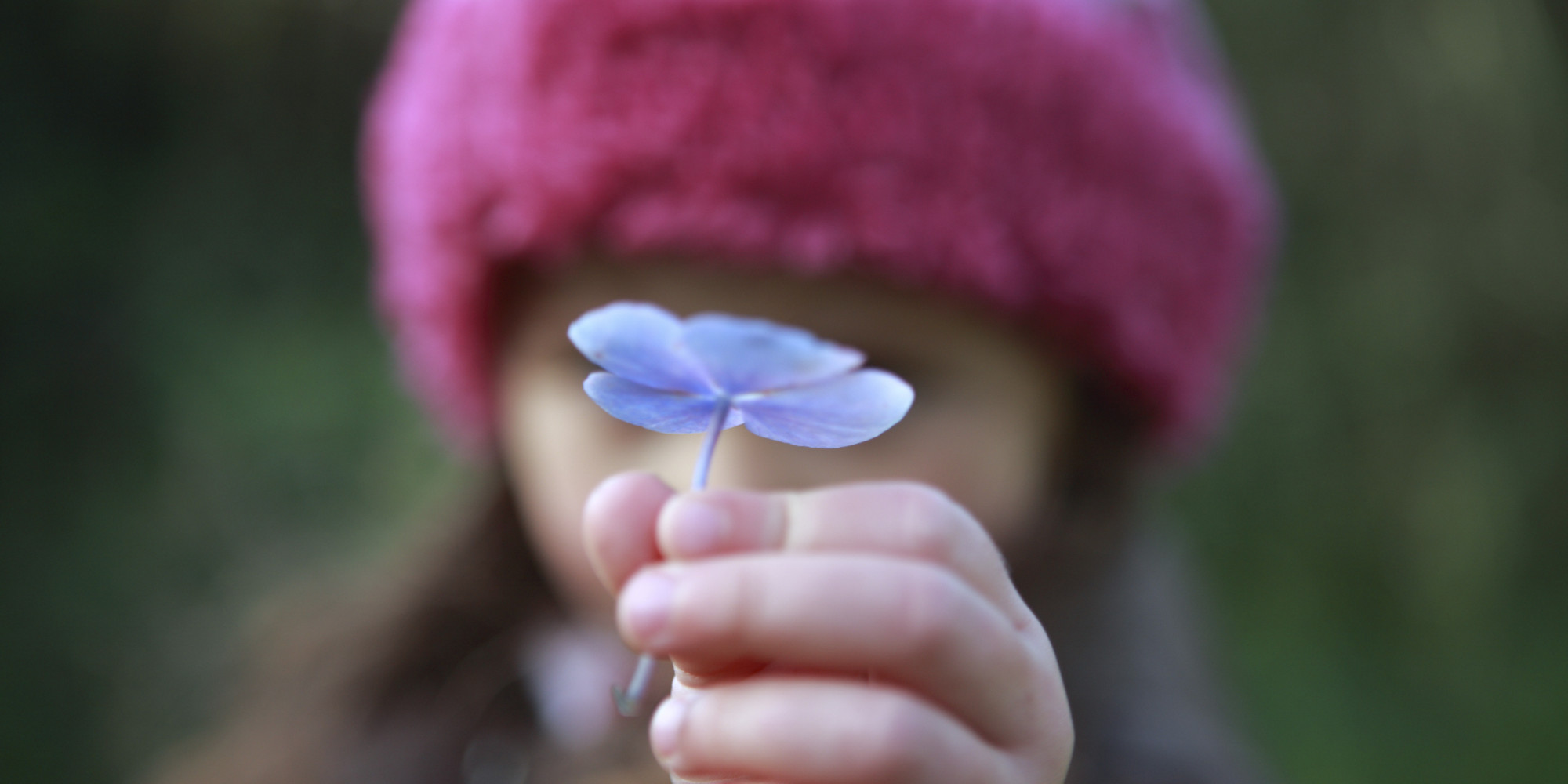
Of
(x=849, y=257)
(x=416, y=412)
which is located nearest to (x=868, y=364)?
(x=849, y=257)

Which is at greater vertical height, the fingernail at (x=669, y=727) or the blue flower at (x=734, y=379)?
the blue flower at (x=734, y=379)

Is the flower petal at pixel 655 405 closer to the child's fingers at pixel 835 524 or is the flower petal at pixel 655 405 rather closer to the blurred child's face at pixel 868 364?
the child's fingers at pixel 835 524

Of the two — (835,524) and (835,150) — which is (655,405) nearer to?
(835,524)

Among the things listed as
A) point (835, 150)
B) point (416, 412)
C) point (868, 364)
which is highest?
point (835, 150)

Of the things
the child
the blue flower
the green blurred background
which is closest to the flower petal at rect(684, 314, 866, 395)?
the blue flower

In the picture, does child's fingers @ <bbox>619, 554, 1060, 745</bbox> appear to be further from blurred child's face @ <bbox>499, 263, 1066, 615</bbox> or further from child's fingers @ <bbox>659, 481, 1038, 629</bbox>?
blurred child's face @ <bbox>499, 263, 1066, 615</bbox>

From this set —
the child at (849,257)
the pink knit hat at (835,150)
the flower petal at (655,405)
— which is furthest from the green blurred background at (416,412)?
the flower petal at (655,405)
